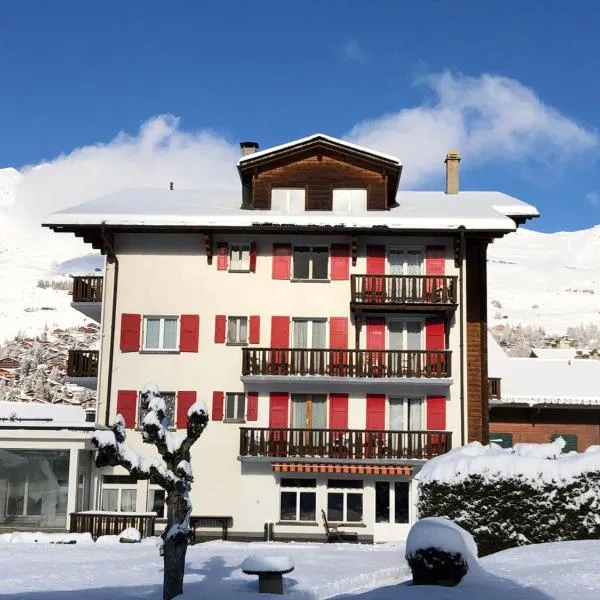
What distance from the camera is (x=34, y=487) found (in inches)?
1222

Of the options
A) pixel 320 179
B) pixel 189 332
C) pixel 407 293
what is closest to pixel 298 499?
pixel 189 332

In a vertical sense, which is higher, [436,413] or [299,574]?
[436,413]

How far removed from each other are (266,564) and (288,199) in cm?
1937

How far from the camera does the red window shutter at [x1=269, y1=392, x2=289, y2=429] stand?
32.4 metres

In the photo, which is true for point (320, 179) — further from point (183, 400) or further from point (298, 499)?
point (298, 499)

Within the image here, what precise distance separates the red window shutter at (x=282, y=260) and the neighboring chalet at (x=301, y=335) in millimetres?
53

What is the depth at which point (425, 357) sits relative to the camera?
106 feet

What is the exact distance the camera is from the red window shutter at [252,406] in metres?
32.6

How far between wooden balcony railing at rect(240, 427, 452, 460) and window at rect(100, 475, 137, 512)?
14.7 feet

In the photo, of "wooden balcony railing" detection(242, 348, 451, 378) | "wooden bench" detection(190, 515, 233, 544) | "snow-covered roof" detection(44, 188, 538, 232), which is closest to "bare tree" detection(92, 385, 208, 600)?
"wooden bench" detection(190, 515, 233, 544)

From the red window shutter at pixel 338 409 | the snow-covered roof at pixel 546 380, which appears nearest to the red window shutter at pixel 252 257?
the red window shutter at pixel 338 409

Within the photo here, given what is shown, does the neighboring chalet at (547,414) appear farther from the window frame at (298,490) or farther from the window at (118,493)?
the window at (118,493)

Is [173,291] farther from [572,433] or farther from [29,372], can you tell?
[29,372]

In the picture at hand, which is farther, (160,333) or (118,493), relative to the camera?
(160,333)
